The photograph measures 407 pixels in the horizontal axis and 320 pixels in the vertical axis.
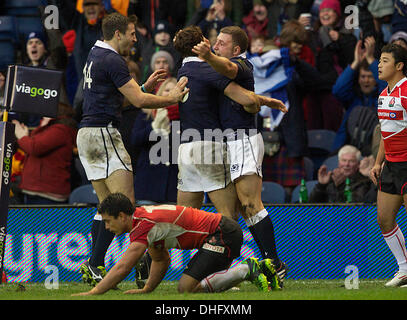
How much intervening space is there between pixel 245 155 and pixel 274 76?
398 cm

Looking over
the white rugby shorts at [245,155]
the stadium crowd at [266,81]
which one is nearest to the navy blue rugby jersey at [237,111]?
the white rugby shorts at [245,155]

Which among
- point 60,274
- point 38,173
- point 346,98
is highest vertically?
point 346,98

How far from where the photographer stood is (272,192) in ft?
37.1

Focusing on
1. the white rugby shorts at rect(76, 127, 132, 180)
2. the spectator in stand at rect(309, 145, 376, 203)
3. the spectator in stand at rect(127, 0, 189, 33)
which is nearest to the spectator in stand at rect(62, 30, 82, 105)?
the spectator in stand at rect(127, 0, 189, 33)

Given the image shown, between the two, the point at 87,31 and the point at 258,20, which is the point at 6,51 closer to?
the point at 87,31

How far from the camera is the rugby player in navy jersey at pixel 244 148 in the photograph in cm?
800

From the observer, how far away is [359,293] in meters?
7.07

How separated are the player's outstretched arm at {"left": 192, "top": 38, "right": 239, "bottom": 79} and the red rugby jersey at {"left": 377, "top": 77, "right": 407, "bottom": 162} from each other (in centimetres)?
139

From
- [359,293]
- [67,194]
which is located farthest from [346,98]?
[359,293]

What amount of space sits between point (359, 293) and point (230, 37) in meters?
2.66

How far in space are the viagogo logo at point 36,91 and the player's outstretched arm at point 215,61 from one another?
1722mm

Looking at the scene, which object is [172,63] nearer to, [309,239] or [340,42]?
[340,42]

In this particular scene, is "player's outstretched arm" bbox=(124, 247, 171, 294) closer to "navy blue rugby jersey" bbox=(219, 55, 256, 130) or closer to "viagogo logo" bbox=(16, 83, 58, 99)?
"navy blue rugby jersey" bbox=(219, 55, 256, 130)

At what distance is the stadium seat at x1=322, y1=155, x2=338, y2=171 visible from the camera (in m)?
11.5
